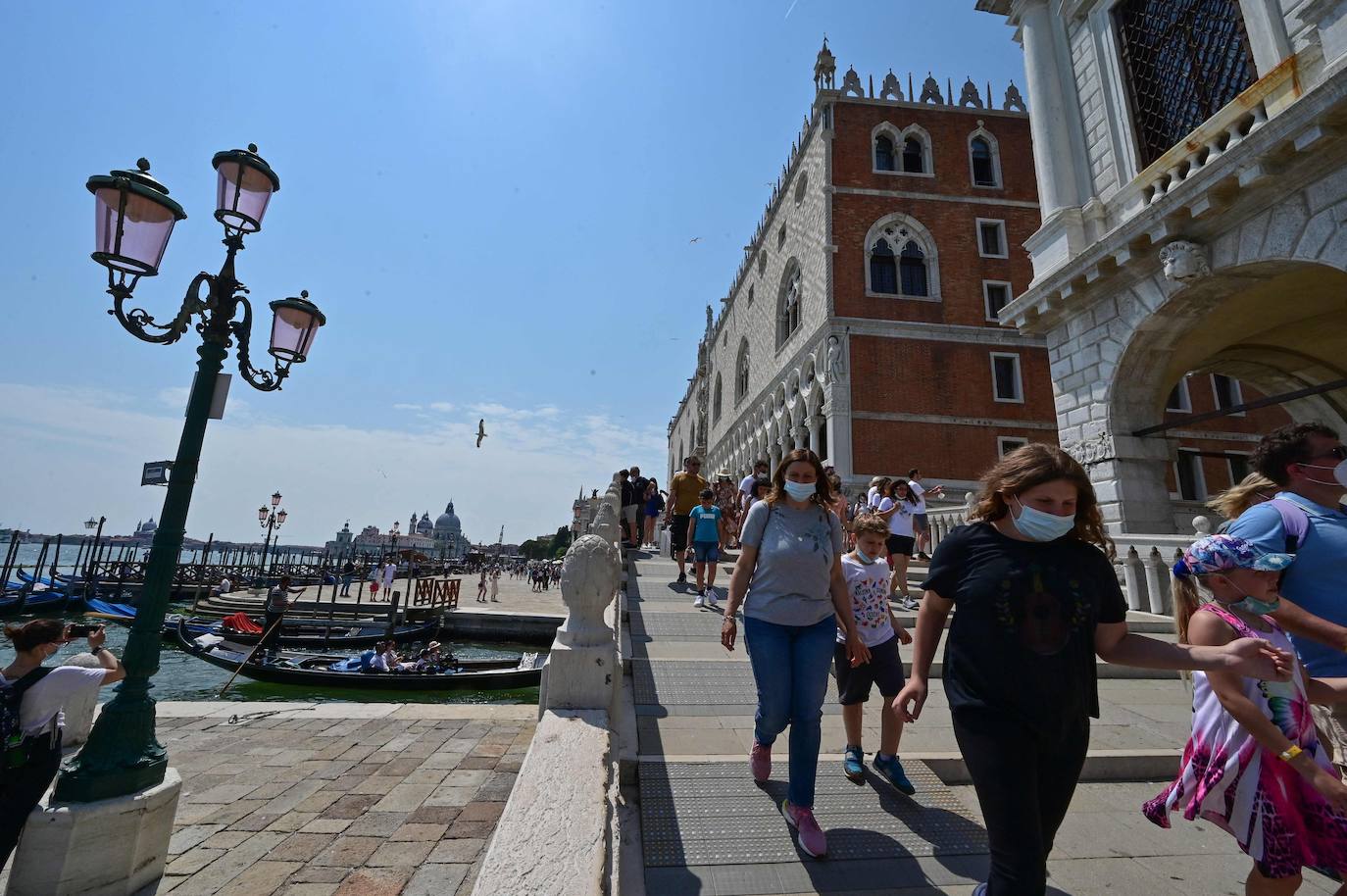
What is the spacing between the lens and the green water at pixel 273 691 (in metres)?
13.2

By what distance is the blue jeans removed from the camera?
2873mm

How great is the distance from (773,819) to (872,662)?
1.08 m

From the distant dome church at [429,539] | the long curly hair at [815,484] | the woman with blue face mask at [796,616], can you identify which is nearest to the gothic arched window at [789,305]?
the long curly hair at [815,484]

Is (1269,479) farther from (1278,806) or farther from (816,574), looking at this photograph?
(816,574)

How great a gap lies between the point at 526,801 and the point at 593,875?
47 centimetres

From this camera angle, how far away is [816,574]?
3.01 meters

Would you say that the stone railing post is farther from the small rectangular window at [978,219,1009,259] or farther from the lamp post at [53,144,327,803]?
the small rectangular window at [978,219,1009,259]

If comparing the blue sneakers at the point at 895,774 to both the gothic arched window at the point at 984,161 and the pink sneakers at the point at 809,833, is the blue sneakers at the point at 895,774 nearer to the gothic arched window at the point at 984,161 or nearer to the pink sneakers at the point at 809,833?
the pink sneakers at the point at 809,833

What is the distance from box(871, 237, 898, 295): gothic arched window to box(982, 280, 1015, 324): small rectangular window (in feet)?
10.1

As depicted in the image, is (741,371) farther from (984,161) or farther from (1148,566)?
(1148,566)

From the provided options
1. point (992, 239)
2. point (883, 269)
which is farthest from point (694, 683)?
point (992, 239)

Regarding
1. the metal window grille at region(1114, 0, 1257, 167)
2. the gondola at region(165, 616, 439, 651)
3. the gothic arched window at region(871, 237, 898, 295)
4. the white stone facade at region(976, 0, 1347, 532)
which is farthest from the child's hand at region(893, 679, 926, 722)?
the gothic arched window at region(871, 237, 898, 295)

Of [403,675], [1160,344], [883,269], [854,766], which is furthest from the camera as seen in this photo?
[883,269]

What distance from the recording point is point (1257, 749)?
192 centimetres
